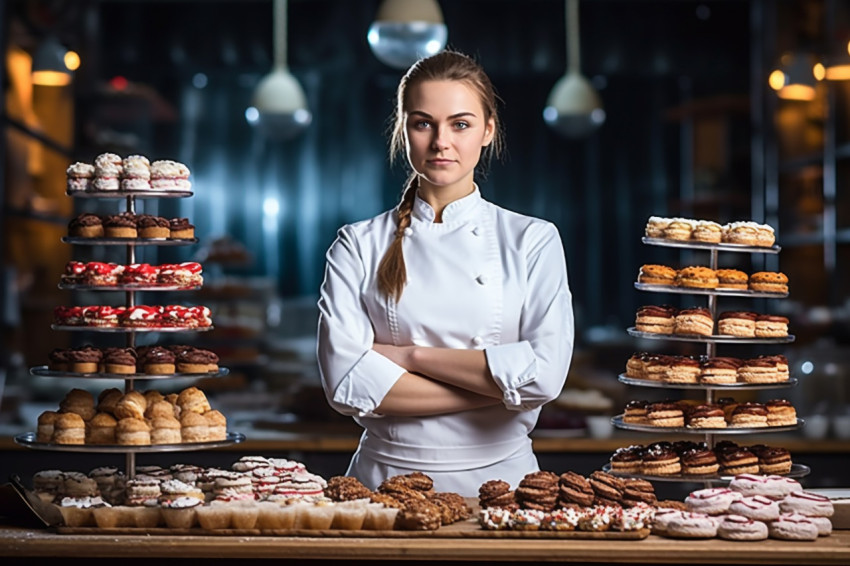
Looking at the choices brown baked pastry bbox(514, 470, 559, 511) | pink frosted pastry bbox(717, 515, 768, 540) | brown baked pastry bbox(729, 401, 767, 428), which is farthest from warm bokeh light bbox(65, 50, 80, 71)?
pink frosted pastry bbox(717, 515, 768, 540)

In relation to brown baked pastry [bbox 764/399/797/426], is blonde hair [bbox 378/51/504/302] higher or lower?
higher

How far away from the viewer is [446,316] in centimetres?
215

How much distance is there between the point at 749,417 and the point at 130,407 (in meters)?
1.23

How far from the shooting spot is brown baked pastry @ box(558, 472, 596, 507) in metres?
1.86

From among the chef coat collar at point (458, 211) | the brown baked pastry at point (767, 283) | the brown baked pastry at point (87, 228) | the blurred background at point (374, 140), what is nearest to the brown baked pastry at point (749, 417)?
the brown baked pastry at point (767, 283)

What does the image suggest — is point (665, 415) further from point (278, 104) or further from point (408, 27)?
point (278, 104)

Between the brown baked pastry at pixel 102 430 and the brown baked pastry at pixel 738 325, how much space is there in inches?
49.1

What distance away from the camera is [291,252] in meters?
8.94

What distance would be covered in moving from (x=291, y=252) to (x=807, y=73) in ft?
14.1

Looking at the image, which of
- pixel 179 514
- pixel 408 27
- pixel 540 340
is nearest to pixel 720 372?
pixel 540 340

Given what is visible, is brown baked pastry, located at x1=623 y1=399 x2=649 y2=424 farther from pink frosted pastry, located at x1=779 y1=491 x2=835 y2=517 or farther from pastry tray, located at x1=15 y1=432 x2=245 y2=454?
pastry tray, located at x1=15 y1=432 x2=245 y2=454

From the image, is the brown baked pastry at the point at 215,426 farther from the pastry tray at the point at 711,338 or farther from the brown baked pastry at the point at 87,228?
the pastry tray at the point at 711,338

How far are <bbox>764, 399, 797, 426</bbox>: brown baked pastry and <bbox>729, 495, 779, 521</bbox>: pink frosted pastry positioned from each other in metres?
0.51

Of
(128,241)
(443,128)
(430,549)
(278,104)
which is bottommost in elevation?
A: (430,549)
